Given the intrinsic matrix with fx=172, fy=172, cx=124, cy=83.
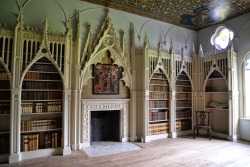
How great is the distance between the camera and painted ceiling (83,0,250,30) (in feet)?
16.9

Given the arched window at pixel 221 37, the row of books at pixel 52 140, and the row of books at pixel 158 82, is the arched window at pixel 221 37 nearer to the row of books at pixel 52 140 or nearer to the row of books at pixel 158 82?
the row of books at pixel 158 82

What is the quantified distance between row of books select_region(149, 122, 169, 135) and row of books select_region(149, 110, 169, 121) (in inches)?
7.7

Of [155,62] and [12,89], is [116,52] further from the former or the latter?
[12,89]

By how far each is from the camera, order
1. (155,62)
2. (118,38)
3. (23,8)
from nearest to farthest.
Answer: (23,8), (118,38), (155,62)

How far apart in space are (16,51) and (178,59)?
16.6 ft

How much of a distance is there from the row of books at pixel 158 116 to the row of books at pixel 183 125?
1.81 feet

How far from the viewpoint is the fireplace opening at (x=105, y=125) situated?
5.33 metres

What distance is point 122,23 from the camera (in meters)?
5.65

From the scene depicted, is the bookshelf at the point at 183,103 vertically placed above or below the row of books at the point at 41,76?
below

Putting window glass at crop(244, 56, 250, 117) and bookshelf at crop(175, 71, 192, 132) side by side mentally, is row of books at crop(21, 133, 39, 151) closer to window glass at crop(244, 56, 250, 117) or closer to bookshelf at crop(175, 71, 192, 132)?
bookshelf at crop(175, 71, 192, 132)

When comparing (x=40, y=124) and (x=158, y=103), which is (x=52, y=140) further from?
(x=158, y=103)

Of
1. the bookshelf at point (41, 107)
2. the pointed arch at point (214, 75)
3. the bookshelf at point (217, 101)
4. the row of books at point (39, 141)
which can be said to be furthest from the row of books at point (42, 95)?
the bookshelf at point (217, 101)

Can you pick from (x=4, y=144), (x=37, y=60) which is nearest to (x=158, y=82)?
(x=37, y=60)

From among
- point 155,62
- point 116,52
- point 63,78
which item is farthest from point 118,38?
point 63,78
